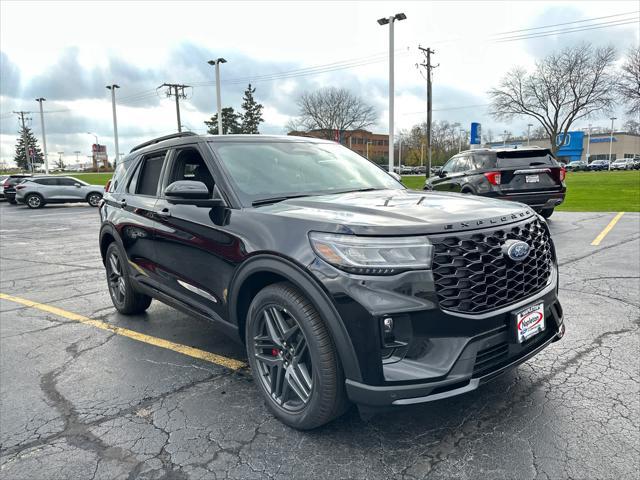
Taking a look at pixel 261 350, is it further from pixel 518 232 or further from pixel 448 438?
pixel 518 232

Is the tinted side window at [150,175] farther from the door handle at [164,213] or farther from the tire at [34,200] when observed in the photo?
the tire at [34,200]

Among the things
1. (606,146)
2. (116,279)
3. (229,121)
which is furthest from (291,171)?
(606,146)

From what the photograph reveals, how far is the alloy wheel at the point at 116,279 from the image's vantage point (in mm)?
5012

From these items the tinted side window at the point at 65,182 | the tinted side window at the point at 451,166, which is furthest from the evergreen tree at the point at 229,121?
the tinted side window at the point at 451,166


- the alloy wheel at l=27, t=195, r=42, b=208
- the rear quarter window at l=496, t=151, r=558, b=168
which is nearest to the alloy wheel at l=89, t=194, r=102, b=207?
the alloy wheel at l=27, t=195, r=42, b=208

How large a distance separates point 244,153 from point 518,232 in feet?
6.72

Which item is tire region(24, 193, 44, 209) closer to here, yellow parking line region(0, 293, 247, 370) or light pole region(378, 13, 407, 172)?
light pole region(378, 13, 407, 172)

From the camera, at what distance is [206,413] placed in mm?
2959

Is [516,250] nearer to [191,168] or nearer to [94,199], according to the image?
[191,168]

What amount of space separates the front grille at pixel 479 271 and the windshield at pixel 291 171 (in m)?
1.31

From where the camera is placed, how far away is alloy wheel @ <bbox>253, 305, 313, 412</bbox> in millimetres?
2598

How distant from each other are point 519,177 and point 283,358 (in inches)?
344

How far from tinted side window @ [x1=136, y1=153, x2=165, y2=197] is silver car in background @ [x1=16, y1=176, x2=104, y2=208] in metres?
22.5

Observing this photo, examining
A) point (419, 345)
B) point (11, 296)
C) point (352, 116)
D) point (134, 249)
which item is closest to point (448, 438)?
point (419, 345)
